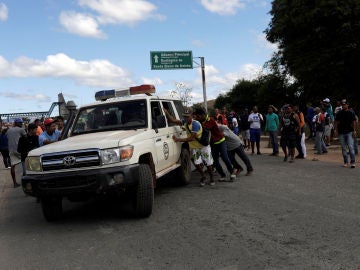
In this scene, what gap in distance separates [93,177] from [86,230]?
2.71 ft

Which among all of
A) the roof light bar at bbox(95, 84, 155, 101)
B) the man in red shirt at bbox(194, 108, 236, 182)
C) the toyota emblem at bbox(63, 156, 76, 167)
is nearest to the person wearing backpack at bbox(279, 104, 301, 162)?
the man in red shirt at bbox(194, 108, 236, 182)

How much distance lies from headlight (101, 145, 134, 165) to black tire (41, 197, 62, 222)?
129 centimetres

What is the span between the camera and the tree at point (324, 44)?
27.7 metres

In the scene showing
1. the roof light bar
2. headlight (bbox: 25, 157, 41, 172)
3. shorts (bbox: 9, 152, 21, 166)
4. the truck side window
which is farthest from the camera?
shorts (bbox: 9, 152, 21, 166)

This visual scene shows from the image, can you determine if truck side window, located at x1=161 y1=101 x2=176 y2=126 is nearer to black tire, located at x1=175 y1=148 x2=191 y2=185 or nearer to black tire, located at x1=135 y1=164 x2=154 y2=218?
black tire, located at x1=175 y1=148 x2=191 y2=185

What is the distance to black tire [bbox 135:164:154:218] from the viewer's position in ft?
19.4

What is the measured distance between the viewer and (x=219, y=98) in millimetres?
80812

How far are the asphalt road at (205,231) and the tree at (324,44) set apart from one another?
21935 millimetres

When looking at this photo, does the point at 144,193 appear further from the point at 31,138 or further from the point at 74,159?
the point at 31,138

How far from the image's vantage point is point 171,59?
25.8m

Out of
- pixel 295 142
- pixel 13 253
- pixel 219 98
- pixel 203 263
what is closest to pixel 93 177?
pixel 13 253

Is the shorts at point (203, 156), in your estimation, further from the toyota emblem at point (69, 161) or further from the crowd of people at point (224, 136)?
the toyota emblem at point (69, 161)

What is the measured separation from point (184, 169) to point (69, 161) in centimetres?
349

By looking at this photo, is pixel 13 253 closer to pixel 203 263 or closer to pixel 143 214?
pixel 143 214
